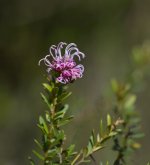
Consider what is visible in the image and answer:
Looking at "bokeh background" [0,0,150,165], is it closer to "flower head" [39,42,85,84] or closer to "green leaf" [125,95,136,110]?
"green leaf" [125,95,136,110]

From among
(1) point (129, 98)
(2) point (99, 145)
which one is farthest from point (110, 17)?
(2) point (99, 145)

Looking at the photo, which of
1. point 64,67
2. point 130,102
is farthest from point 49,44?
point 64,67

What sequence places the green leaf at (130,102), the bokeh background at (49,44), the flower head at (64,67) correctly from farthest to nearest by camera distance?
the bokeh background at (49,44), the green leaf at (130,102), the flower head at (64,67)

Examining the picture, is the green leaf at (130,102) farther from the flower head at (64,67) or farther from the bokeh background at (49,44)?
the bokeh background at (49,44)

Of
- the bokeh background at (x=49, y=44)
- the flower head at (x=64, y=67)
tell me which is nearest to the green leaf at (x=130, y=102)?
the flower head at (x=64, y=67)

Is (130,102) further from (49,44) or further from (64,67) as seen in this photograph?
(49,44)

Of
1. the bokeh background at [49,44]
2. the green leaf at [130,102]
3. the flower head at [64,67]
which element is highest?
the bokeh background at [49,44]

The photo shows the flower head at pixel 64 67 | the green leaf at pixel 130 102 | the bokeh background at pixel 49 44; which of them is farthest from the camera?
the bokeh background at pixel 49 44

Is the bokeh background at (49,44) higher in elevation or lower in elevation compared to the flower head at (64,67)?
higher

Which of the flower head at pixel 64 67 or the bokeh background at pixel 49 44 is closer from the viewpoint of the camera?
the flower head at pixel 64 67
